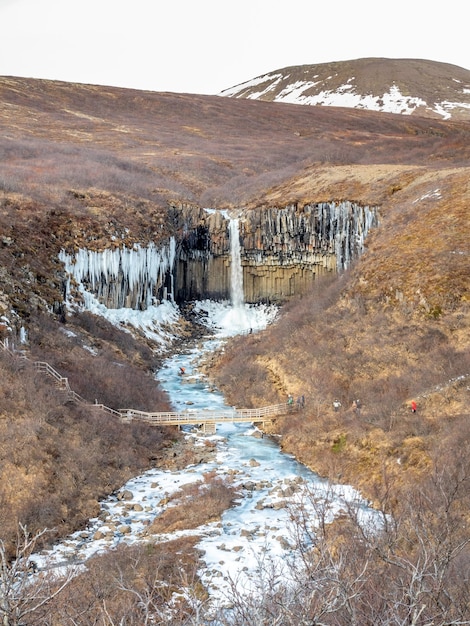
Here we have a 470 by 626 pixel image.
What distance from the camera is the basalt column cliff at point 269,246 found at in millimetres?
39531

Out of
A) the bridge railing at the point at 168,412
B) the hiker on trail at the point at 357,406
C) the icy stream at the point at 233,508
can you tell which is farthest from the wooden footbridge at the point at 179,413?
the hiker on trail at the point at 357,406

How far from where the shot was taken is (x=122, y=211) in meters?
41.2

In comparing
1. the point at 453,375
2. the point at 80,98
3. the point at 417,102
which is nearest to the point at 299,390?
the point at 453,375

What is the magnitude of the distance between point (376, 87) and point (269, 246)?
289ft

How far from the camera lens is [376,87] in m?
118

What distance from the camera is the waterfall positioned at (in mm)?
44188

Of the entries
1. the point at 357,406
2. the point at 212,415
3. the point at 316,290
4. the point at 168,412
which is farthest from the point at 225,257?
the point at 357,406

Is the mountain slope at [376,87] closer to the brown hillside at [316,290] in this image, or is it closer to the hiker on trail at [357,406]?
the brown hillside at [316,290]

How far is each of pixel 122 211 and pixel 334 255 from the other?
14.9 m

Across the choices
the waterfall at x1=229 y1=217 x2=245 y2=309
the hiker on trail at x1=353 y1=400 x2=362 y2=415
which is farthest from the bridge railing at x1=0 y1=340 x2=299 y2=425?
the waterfall at x1=229 y1=217 x2=245 y2=309

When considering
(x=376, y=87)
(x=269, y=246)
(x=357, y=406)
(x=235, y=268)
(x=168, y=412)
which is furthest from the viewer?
(x=376, y=87)

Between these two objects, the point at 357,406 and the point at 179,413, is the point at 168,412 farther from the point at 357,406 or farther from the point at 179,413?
the point at 357,406

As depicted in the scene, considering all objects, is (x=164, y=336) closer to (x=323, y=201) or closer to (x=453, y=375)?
(x=323, y=201)

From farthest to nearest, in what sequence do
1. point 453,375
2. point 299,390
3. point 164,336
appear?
point 164,336 < point 299,390 < point 453,375
